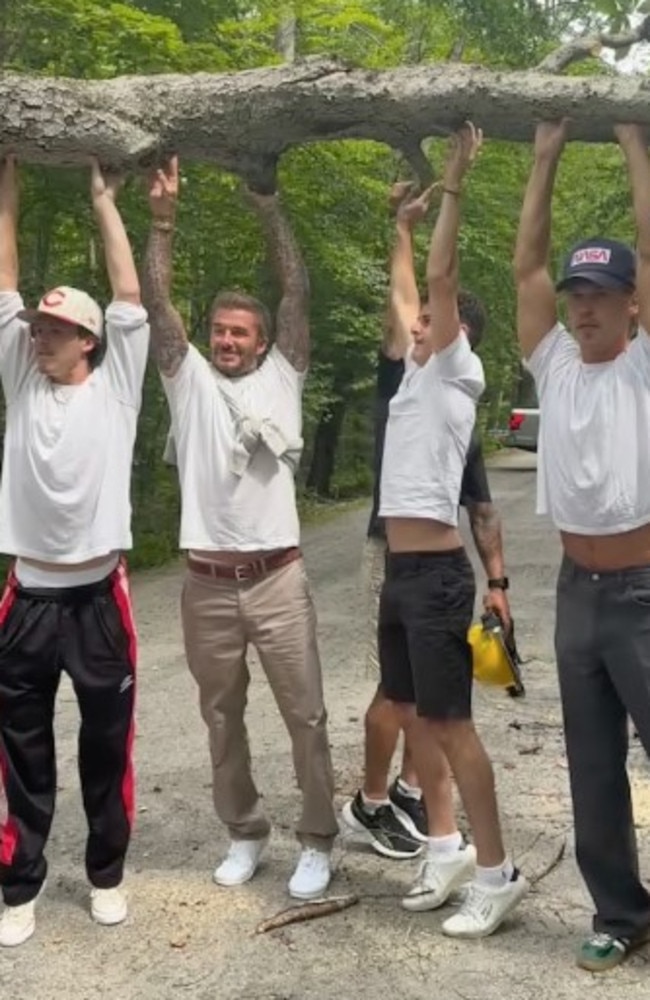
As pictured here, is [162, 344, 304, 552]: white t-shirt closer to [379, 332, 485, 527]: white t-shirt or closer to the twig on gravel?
[379, 332, 485, 527]: white t-shirt

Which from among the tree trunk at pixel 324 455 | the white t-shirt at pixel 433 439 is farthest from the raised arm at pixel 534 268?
the tree trunk at pixel 324 455

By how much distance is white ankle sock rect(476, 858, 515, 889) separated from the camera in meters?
A: 3.68

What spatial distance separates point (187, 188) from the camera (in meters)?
12.0

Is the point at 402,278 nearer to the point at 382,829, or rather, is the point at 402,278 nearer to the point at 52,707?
the point at 52,707

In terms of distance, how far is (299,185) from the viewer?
1335 cm

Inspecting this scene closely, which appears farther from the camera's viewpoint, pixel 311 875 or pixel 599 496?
pixel 311 875

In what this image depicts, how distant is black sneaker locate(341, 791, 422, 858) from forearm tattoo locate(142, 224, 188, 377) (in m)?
1.99

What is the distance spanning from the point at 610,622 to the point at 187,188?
975 centimetres

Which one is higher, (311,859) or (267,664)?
(267,664)

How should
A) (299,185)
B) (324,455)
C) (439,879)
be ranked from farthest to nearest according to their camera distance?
(324,455) < (299,185) < (439,879)

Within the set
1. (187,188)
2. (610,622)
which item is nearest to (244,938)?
(610,622)

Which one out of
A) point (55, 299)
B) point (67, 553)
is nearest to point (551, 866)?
point (67, 553)

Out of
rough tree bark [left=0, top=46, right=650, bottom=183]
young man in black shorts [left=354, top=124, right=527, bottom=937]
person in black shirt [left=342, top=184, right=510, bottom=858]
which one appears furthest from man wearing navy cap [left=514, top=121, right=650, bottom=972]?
person in black shirt [left=342, top=184, right=510, bottom=858]

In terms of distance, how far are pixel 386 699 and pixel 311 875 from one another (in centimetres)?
73
